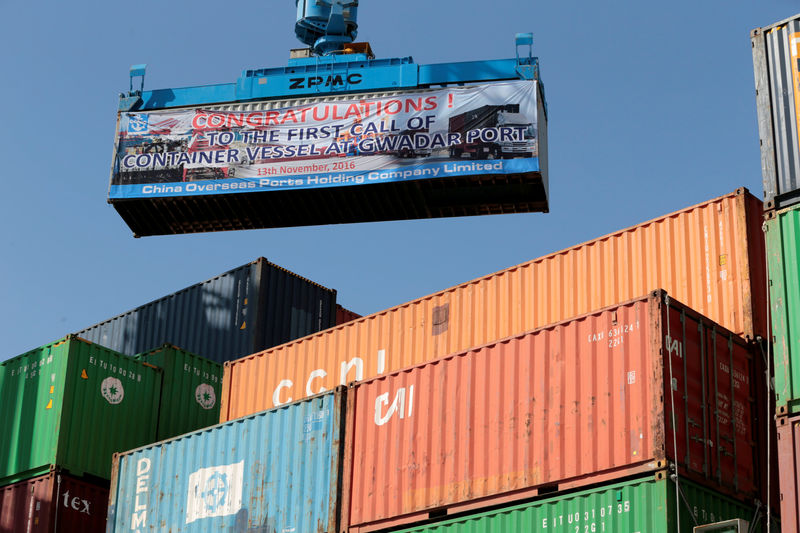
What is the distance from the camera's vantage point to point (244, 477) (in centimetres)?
2233

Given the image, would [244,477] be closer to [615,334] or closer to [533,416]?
[533,416]

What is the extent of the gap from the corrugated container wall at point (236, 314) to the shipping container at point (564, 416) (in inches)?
Result: 491

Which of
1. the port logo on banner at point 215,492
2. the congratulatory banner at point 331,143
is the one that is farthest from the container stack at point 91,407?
the port logo on banner at point 215,492

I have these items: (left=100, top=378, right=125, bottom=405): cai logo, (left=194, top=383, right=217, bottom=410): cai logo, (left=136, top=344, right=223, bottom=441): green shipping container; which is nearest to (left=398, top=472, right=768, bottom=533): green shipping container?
(left=100, top=378, right=125, bottom=405): cai logo

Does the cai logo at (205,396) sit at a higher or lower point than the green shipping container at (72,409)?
higher

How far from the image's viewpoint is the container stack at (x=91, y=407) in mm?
25938

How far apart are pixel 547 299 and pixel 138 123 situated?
633 inches

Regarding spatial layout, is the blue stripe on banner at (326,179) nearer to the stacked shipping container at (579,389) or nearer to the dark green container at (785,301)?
the stacked shipping container at (579,389)

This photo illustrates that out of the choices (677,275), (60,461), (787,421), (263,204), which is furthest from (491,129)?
(787,421)

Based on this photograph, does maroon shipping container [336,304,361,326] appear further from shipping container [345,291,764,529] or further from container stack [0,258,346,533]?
shipping container [345,291,764,529]

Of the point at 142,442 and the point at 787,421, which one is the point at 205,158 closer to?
the point at 142,442

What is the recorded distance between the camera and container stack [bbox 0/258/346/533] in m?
25.9

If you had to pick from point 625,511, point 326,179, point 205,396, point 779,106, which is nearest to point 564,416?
point 625,511

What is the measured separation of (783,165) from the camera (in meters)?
18.0
